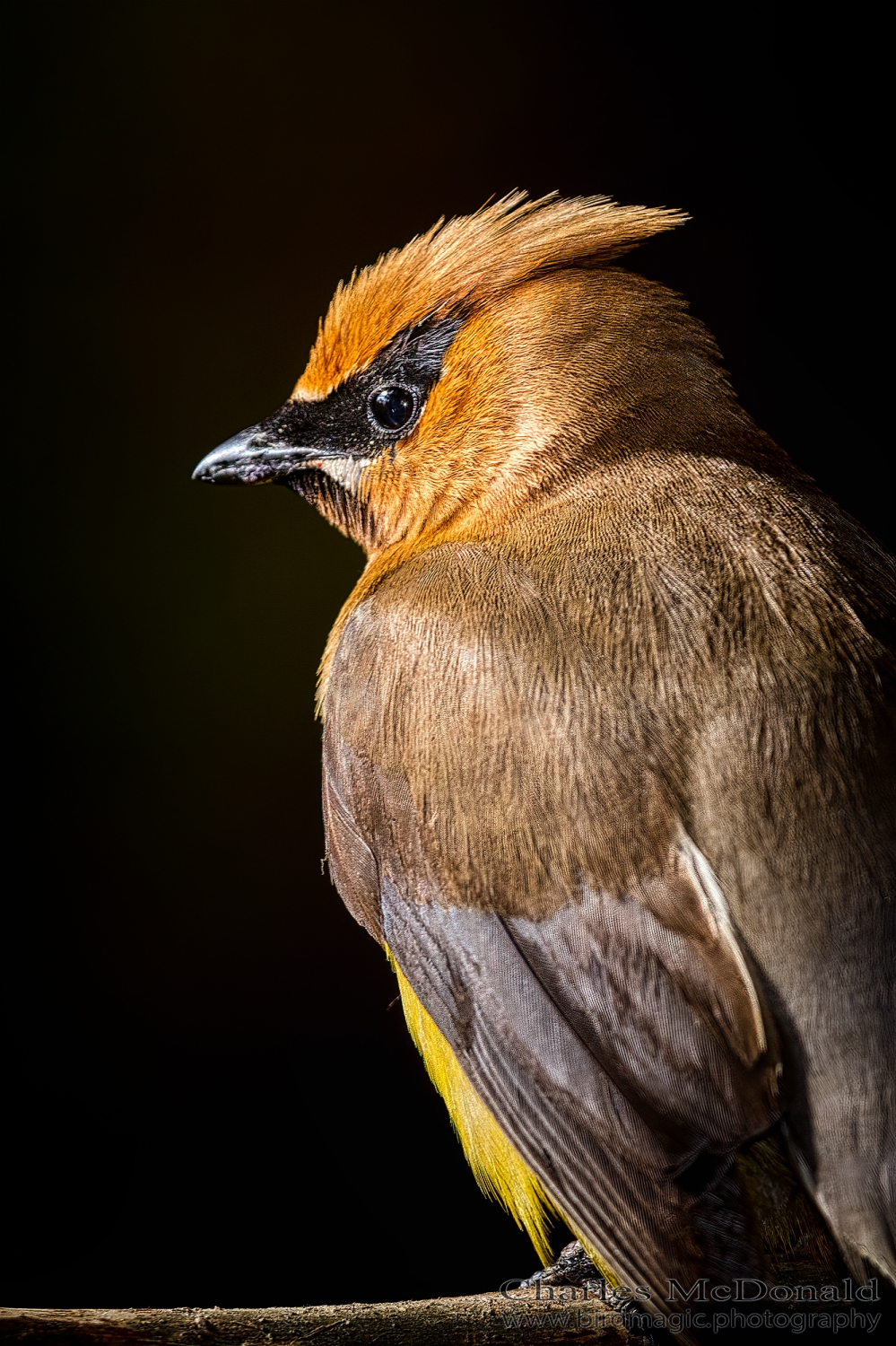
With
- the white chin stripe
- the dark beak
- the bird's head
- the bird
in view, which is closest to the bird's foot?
the bird

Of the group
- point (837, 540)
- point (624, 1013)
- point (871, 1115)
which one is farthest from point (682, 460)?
point (871, 1115)

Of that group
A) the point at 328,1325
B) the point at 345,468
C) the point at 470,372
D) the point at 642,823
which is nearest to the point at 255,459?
the point at 345,468

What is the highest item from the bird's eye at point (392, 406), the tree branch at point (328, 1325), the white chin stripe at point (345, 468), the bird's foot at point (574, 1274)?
the bird's eye at point (392, 406)

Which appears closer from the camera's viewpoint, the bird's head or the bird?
the bird

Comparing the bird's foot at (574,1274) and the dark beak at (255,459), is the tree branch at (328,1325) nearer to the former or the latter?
the bird's foot at (574,1274)

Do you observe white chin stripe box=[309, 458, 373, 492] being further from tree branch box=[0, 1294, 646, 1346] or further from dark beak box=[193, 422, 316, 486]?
tree branch box=[0, 1294, 646, 1346]

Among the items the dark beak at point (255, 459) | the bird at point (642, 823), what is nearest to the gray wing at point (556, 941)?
the bird at point (642, 823)
